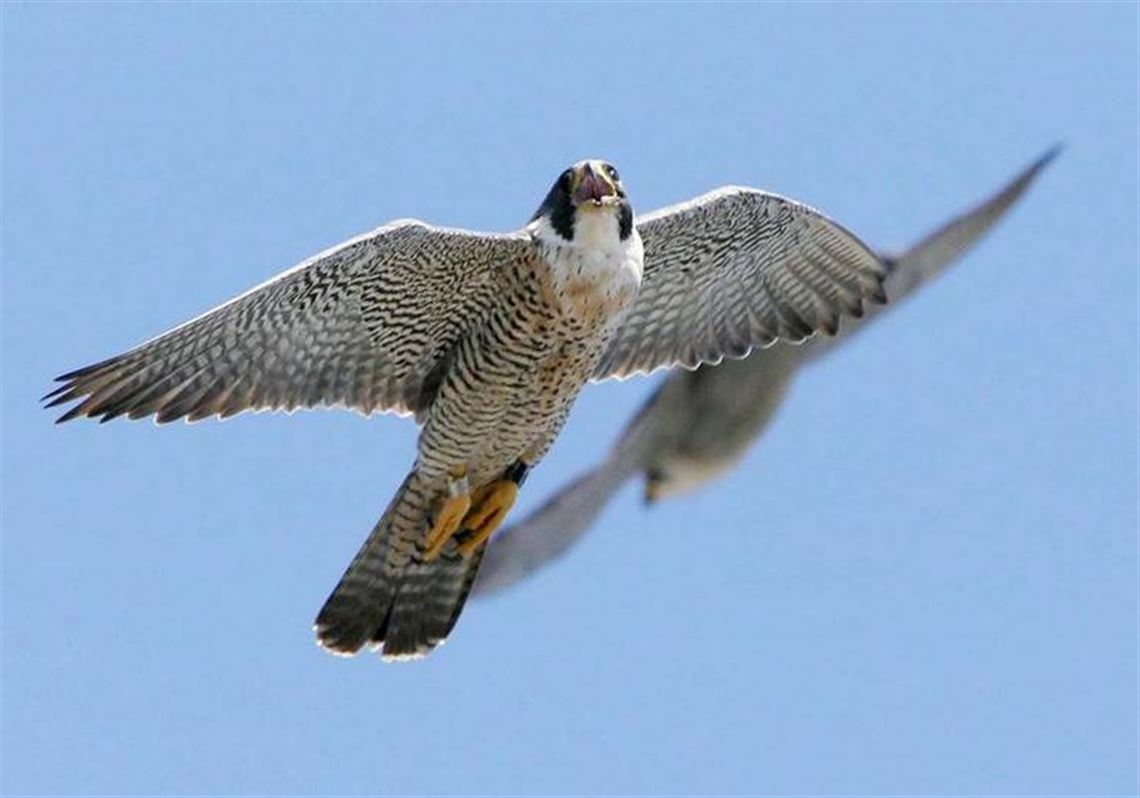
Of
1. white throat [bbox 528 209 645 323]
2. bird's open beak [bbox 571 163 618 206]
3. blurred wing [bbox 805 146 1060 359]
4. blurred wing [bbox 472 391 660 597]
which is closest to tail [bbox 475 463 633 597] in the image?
blurred wing [bbox 472 391 660 597]

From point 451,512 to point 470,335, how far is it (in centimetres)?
73

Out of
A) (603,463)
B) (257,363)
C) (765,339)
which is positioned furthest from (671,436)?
(257,363)

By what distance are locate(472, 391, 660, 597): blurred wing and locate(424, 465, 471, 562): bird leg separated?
2.19m

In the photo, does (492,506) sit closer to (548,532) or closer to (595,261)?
(595,261)

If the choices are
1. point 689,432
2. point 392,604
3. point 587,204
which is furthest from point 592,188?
point 689,432

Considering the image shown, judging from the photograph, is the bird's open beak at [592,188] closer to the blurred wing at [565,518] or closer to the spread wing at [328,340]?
the spread wing at [328,340]

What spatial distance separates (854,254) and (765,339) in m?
0.49

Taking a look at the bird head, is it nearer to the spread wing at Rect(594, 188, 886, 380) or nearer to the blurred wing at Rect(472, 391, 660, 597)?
the spread wing at Rect(594, 188, 886, 380)

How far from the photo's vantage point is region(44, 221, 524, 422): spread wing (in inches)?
419

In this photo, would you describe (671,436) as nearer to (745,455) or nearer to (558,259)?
(745,455)

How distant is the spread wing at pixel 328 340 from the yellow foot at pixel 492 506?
17.0 inches

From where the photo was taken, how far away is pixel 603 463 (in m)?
14.6

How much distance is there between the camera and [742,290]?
11.6 meters

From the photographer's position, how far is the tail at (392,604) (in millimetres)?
11500
